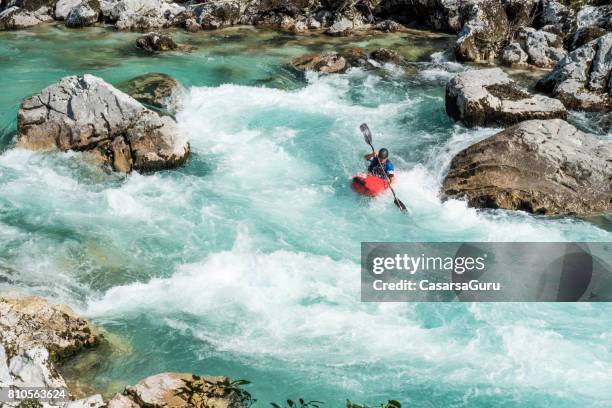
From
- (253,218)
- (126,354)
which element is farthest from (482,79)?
(126,354)

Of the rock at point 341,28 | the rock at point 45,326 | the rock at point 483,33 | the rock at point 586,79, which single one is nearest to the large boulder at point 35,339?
the rock at point 45,326

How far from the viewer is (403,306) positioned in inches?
328

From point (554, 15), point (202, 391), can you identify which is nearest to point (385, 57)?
point (554, 15)

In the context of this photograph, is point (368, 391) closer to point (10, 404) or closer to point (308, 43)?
point (10, 404)

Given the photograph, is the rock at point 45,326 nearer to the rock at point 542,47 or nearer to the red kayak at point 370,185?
the red kayak at point 370,185

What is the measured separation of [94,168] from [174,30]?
11.4 metres

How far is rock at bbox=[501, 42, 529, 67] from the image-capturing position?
17125mm

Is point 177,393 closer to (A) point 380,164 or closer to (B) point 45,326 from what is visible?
(B) point 45,326

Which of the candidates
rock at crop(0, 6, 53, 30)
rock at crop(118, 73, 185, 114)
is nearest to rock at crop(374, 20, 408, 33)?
rock at crop(118, 73, 185, 114)

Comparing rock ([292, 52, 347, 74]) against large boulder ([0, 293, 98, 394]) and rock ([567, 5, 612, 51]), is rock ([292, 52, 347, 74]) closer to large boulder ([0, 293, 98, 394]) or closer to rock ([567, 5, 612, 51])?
rock ([567, 5, 612, 51])

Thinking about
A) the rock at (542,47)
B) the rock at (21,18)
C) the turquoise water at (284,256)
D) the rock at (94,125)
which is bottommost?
the turquoise water at (284,256)

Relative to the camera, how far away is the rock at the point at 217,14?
21.5 m

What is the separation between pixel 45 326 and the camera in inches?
265

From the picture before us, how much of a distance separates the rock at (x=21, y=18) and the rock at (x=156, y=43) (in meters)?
5.69
